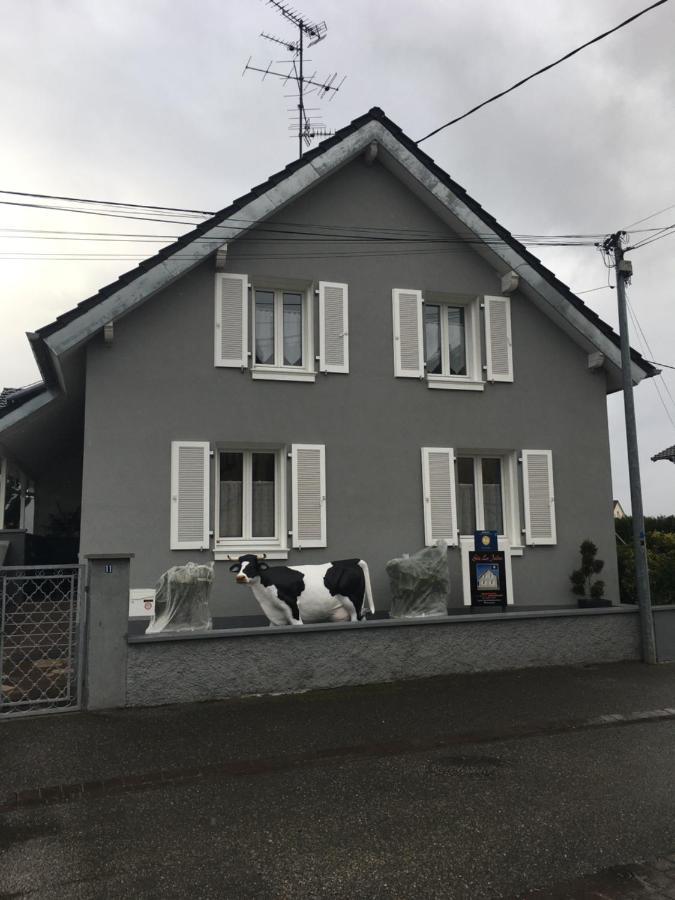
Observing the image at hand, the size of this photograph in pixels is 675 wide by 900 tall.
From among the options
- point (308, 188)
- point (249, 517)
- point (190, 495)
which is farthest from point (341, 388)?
point (308, 188)

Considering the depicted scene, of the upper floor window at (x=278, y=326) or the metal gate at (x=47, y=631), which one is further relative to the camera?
the upper floor window at (x=278, y=326)

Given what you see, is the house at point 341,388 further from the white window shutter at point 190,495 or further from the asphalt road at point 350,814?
the asphalt road at point 350,814

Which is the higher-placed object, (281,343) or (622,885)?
(281,343)

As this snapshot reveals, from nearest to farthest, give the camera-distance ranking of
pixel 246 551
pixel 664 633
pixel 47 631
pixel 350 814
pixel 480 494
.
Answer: pixel 350 814, pixel 47 631, pixel 664 633, pixel 246 551, pixel 480 494

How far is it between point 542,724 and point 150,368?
6.39 meters

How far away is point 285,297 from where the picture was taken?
10.9 meters

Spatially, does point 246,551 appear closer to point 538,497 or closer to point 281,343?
point 281,343

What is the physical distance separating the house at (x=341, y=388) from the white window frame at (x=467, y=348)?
42 mm

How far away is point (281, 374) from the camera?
10.3 metres

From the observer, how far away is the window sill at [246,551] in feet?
31.9

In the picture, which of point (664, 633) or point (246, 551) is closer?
point (664, 633)

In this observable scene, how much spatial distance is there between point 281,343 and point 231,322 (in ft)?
2.86

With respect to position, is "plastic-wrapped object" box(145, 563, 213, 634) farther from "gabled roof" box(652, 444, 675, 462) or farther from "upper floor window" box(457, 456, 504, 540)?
"gabled roof" box(652, 444, 675, 462)

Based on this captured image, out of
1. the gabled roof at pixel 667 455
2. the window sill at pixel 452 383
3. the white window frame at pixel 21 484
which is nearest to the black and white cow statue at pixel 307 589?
the window sill at pixel 452 383
